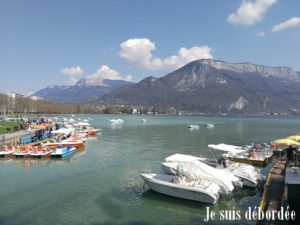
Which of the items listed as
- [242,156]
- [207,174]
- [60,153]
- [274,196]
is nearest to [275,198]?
[274,196]

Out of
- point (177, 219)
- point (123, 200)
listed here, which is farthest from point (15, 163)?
point (177, 219)

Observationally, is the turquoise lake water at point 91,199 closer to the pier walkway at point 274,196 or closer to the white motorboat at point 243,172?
the white motorboat at point 243,172

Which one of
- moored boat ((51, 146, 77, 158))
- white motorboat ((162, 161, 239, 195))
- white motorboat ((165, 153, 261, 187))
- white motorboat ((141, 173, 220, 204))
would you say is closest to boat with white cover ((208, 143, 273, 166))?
white motorboat ((165, 153, 261, 187))

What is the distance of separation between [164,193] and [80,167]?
17530mm

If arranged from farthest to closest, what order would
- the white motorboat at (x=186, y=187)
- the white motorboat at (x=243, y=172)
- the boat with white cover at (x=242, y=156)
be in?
the boat with white cover at (x=242, y=156)
the white motorboat at (x=243, y=172)
the white motorboat at (x=186, y=187)

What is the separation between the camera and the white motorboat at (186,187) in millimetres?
24745

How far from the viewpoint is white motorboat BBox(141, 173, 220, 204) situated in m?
24.7

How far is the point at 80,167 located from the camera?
40.9 meters

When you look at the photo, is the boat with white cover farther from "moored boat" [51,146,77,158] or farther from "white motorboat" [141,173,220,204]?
"moored boat" [51,146,77,158]

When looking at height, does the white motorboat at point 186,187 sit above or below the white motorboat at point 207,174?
below

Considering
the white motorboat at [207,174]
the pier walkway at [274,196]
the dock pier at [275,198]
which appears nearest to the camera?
the dock pier at [275,198]

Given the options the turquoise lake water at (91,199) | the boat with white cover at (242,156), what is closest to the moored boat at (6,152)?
the turquoise lake water at (91,199)

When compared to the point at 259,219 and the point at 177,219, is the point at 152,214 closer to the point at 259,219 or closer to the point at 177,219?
the point at 177,219

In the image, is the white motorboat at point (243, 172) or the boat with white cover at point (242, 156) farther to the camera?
the boat with white cover at point (242, 156)
